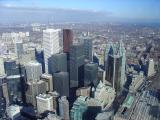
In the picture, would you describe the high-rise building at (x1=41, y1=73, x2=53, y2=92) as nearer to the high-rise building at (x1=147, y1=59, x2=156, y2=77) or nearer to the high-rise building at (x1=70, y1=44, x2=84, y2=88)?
the high-rise building at (x1=70, y1=44, x2=84, y2=88)

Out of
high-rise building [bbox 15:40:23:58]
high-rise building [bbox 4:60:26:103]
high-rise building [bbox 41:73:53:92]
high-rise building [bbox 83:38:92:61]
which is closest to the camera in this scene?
high-rise building [bbox 4:60:26:103]

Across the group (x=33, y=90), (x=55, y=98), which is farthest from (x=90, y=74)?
(x=33, y=90)

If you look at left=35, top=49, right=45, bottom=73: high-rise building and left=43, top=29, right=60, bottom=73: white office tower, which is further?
left=35, top=49, right=45, bottom=73: high-rise building

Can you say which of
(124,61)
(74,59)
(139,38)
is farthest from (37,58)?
(139,38)

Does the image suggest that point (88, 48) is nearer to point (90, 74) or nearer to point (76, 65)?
point (76, 65)

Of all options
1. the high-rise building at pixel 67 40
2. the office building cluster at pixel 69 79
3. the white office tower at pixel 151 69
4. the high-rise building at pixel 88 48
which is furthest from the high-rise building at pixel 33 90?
the white office tower at pixel 151 69

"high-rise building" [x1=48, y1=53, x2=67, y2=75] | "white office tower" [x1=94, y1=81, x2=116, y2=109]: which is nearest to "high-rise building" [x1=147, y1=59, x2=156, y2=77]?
"white office tower" [x1=94, y1=81, x2=116, y2=109]
